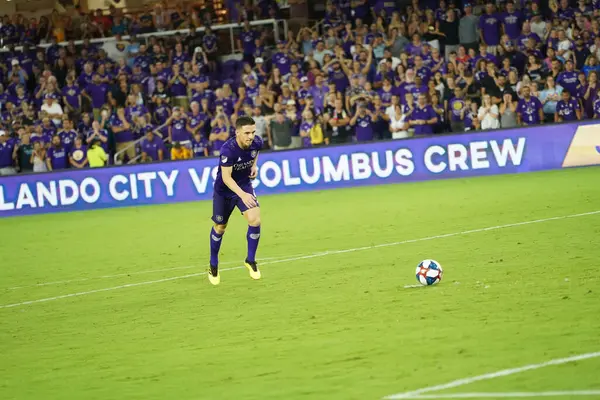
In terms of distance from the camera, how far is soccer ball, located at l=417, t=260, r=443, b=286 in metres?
11.1

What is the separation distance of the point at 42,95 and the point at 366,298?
2254 centimetres

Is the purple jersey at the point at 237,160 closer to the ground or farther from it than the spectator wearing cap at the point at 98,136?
farther from it

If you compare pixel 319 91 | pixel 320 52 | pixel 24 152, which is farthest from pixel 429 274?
pixel 24 152

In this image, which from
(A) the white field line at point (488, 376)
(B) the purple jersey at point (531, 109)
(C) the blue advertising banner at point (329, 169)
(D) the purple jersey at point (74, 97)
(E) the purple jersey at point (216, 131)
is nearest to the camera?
(A) the white field line at point (488, 376)

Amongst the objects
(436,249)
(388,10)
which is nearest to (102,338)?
(436,249)

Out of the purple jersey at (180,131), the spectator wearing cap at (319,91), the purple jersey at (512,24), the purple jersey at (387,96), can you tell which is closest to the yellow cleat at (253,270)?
the purple jersey at (387,96)

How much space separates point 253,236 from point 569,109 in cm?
1339

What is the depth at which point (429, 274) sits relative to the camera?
11117 mm

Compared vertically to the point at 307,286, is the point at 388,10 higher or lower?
higher

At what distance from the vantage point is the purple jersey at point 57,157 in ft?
92.6

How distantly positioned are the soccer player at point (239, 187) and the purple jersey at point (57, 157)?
51.7 feet

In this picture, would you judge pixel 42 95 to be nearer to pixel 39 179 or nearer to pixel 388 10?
pixel 39 179

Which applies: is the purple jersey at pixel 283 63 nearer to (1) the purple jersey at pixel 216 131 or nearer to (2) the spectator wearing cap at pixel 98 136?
(1) the purple jersey at pixel 216 131

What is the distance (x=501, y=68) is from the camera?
26.0 meters
